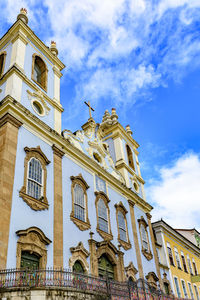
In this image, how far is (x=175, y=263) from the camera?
2645 centimetres

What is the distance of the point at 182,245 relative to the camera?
29938 mm

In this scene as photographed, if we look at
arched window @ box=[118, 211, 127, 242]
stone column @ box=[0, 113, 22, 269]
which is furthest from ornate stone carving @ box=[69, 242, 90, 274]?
arched window @ box=[118, 211, 127, 242]

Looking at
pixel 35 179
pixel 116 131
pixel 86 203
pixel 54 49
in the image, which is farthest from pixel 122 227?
pixel 54 49

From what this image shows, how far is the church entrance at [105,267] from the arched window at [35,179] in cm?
502

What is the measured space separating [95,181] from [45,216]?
5.75 meters

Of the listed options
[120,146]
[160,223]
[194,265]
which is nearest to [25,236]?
[120,146]

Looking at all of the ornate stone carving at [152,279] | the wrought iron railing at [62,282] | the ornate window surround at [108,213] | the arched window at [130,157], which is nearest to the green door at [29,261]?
the wrought iron railing at [62,282]

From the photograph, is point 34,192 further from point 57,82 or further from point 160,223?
point 160,223

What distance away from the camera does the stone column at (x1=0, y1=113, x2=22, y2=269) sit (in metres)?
10.5

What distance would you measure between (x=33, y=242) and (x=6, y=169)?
300 centimetres

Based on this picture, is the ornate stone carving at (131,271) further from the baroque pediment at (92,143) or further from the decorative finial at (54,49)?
the decorative finial at (54,49)

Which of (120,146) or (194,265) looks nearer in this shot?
(120,146)

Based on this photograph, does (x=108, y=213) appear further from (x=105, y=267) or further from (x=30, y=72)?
(x=30, y=72)

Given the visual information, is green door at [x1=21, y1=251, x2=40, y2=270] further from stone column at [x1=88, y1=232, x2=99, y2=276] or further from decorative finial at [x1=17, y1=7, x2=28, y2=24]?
decorative finial at [x1=17, y1=7, x2=28, y2=24]
